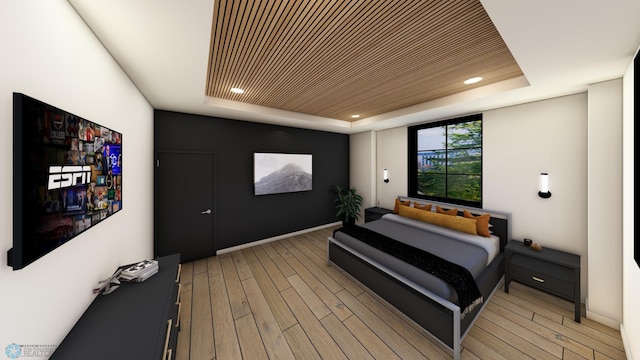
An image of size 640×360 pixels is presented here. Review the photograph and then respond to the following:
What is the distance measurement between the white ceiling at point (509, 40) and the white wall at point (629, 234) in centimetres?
36

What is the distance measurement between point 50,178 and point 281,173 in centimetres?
369

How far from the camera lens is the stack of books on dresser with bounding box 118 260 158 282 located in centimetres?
173

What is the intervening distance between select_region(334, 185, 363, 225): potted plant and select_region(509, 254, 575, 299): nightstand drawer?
3.16m

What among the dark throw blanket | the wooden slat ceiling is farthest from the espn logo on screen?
the dark throw blanket

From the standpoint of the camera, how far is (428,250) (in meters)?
2.76

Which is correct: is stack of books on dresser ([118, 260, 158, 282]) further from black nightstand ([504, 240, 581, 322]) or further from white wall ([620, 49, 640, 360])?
black nightstand ([504, 240, 581, 322])

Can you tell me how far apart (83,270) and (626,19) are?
3761 millimetres

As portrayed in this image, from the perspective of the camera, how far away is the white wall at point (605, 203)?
7.01ft

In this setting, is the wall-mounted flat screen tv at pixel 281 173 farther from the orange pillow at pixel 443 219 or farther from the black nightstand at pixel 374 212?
the orange pillow at pixel 443 219

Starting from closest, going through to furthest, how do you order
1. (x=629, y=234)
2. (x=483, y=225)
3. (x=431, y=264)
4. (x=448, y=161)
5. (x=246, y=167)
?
(x=629, y=234), (x=431, y=264), (x=483, y=225), (x=448, y=161), (x=246, y=167)

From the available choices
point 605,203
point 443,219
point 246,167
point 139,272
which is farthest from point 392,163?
point 139,272

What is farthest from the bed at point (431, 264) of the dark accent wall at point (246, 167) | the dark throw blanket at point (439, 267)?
the dark accent wall at point (246, 167)

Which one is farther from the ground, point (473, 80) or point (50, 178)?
point (473, 80)

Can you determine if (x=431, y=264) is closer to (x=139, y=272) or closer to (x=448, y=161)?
(x=448, y=161)
